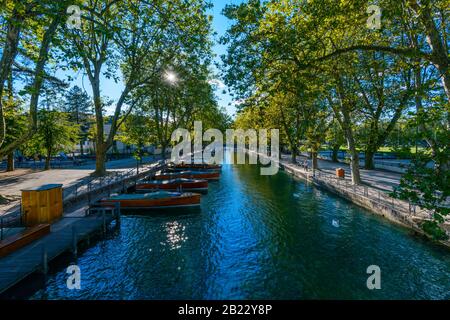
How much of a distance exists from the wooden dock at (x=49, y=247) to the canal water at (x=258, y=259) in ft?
2.70

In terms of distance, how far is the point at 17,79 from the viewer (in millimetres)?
16203

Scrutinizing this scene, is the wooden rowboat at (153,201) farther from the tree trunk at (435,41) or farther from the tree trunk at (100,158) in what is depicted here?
the tree trunk at (435,41)

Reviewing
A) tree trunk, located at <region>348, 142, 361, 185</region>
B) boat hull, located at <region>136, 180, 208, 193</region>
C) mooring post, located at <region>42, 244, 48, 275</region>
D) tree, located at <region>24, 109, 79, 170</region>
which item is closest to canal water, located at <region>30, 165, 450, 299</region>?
mooring post, located at <region>42, 244, 48, 275</region>

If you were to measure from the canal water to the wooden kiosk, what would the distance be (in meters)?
3.53

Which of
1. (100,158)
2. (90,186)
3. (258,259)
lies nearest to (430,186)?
(258,259)

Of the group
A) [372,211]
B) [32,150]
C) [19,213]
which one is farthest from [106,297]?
[32,150]

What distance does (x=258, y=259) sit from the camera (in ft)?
37.5

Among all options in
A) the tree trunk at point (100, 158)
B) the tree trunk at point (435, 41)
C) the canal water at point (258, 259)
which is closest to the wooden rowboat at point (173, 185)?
the tree trunk at point (100, 158)

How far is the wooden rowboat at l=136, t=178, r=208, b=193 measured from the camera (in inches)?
1000

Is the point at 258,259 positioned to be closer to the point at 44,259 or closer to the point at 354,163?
the point at 44,259

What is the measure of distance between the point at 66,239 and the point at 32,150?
3315 centimetres

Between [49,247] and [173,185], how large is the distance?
15421 mm

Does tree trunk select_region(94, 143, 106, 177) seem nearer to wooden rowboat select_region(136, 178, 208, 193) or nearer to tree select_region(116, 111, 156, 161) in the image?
tree select_region(116, 111, 156, 161)

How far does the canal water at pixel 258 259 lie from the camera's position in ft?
29.2
